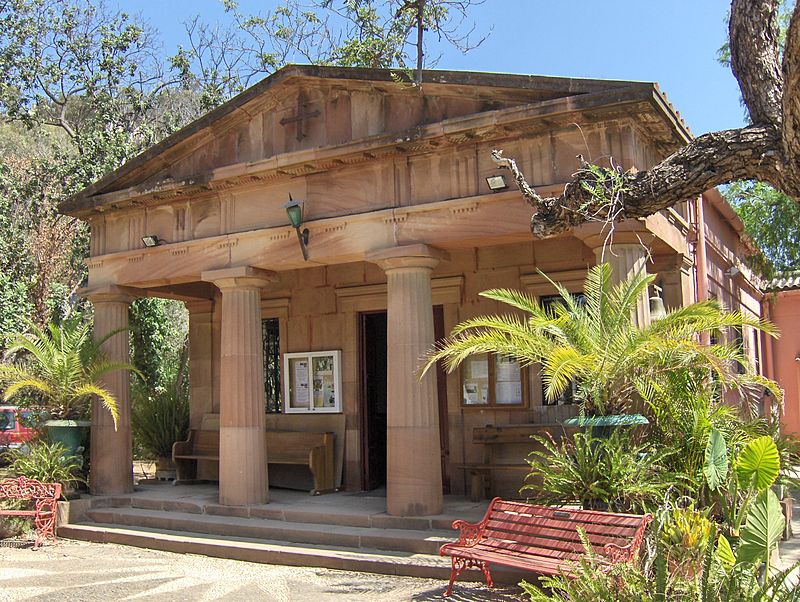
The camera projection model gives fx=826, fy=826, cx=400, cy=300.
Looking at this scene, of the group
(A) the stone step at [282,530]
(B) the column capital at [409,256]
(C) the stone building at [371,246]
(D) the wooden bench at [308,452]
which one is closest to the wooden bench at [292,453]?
(D) the wooden bench at [308,452]

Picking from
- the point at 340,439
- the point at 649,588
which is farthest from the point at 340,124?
the point at 649,588

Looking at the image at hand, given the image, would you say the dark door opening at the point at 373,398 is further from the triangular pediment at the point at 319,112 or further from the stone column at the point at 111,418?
the stone column at the point at 111,418

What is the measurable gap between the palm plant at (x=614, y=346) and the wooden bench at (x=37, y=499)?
22.3 ft

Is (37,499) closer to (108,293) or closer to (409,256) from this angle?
(108,293)

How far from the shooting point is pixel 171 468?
15664 mm

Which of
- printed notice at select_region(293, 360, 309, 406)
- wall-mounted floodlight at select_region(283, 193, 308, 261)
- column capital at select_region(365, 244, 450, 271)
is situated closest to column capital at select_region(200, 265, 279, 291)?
wall-mounted floodlight at select_region(283, 193, 308, 261)

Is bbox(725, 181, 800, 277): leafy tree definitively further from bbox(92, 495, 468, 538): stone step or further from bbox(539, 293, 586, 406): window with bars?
bbox(92, 495, 468, 538): stone step

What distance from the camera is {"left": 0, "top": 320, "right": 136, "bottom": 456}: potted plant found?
1250 cm

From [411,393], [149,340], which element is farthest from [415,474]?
[149,340]

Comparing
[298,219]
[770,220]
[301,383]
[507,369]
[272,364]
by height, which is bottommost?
[301,383]

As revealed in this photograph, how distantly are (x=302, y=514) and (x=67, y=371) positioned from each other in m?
4.47

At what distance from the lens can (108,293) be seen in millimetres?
13398

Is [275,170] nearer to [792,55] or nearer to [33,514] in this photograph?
[33,514]

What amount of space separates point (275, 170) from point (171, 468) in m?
7.00
